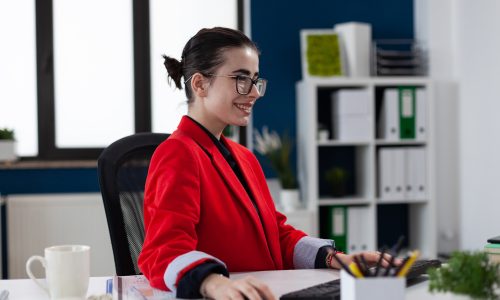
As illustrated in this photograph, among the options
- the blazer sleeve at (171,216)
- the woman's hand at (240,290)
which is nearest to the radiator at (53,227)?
the blazer sleeve at (171,216)

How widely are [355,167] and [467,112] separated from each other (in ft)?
2.46

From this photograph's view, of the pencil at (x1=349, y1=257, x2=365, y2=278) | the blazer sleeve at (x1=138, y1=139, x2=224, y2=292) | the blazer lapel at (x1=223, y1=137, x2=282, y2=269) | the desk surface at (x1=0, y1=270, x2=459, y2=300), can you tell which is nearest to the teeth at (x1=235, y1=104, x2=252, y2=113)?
the blazer lapel at (x1=223, y1=137, x2=282, y2=269)

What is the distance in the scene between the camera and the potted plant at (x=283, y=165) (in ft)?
13.3

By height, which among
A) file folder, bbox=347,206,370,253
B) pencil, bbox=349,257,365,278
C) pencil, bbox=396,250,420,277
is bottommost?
file folder, bbox=347,206,370,253

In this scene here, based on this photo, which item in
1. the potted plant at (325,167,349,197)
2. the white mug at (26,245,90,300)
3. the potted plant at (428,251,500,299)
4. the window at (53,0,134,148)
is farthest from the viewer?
the window at (53,0,134,148)

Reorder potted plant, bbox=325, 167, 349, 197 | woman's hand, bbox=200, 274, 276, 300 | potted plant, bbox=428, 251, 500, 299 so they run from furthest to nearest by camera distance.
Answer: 1. potted plant, bbox=325, 167, 349, 197
2. woman's hand, bbox=200, 274, 276, 300
3. potted plant, bbox=428, 251, 500, 299

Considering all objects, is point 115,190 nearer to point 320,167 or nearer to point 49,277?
point 49,277

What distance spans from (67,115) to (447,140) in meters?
2.34

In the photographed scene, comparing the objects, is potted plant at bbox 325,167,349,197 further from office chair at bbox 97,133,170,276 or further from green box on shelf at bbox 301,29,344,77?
office chair at bbox 97,133,170,276

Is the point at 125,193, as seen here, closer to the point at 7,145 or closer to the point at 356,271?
the point at 356,271

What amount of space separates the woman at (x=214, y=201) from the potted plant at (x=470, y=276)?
0.31 meters

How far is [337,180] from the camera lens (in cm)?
414

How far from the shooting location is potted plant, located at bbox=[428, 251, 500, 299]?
3.27 ft

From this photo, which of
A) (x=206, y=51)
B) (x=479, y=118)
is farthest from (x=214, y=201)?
(x=479, y=118)
